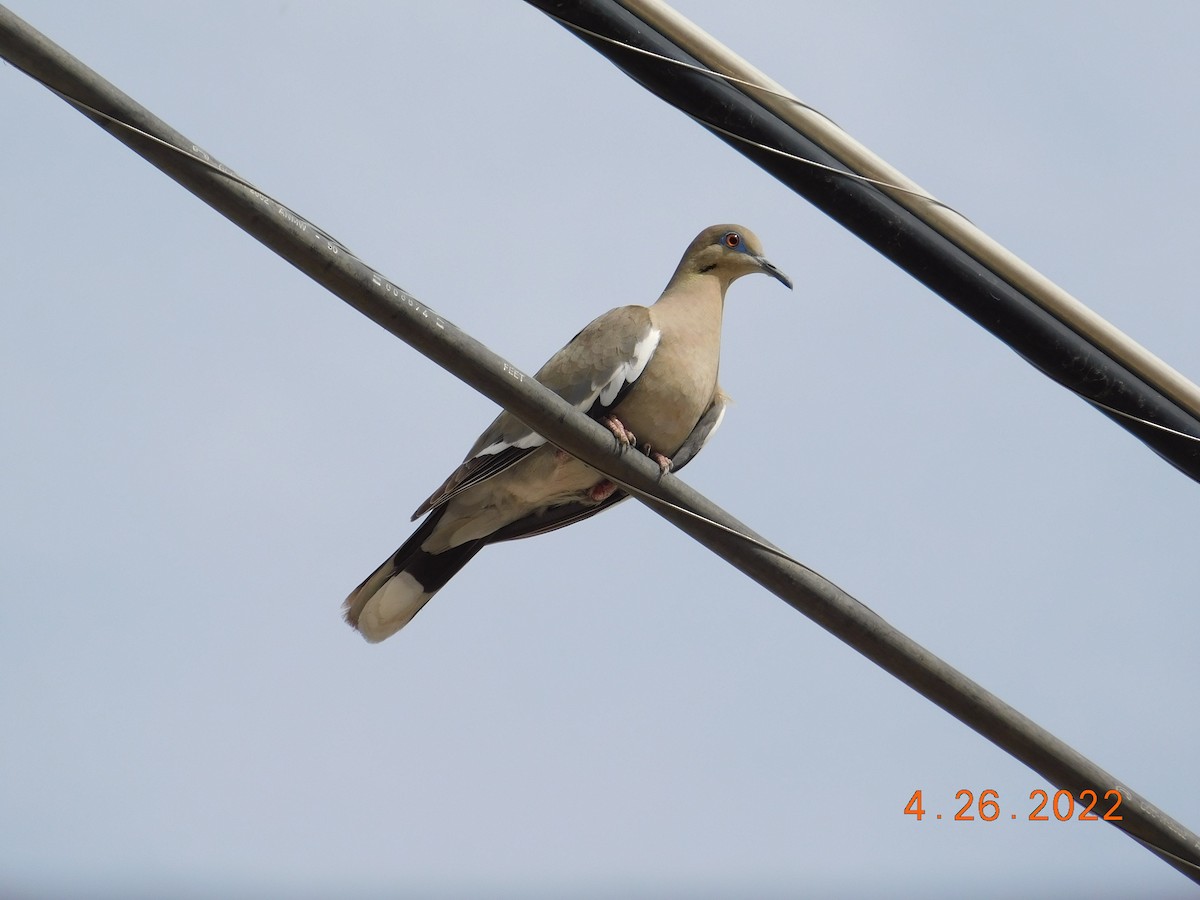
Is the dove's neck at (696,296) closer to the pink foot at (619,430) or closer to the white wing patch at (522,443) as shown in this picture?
the pink foot at (619,430)

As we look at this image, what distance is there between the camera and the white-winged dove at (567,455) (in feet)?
14.8

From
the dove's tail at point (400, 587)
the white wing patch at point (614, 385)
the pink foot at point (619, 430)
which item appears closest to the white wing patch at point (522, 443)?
the white wing patch at point (614, 385)

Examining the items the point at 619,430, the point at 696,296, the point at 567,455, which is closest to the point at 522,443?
the point at 567,455

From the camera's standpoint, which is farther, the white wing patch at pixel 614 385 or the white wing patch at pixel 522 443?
the white wing patch at pixel 614 385

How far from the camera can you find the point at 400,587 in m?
4.70

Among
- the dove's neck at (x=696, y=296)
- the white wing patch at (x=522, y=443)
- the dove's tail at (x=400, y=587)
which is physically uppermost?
the dove's neck at (x=696, y=296)

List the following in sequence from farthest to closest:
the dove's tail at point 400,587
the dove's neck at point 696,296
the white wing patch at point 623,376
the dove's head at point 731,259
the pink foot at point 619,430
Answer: the dove's head at point 731,259 < the dove's neck at point 696,296 < the dove's tail at point 400,587 < the white wing patch at point 623,376 < the pink foot at point 619,430

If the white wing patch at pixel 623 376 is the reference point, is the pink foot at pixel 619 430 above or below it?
below

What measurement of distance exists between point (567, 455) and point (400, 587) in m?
0.75

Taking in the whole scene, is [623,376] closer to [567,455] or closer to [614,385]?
[614,385]

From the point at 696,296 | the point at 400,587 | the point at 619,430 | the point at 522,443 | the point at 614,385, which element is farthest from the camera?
the point at 696,296

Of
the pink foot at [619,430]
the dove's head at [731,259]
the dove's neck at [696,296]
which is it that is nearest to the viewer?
the pink foot at [619,430]

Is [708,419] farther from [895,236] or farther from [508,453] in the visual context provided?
[895,236]

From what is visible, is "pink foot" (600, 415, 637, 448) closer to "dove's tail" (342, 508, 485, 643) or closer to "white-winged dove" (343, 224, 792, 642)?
"white-winged dove" (343, 224, 792, 642)
